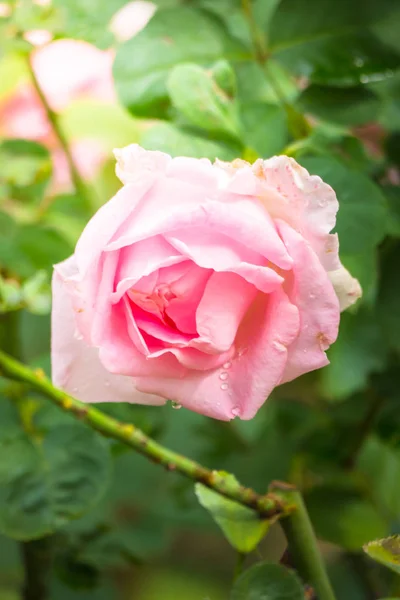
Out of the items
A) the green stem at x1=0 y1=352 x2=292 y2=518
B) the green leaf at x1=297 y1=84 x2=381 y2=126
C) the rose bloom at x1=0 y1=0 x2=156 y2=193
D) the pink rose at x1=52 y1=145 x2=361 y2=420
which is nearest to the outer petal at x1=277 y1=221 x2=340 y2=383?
the pink rose at x1=52 y1=145 x2=361 y2=420

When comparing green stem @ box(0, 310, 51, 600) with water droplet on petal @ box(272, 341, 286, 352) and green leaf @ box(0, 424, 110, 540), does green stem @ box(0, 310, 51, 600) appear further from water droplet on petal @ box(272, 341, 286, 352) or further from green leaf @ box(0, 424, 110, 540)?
water droplet on petal @ box(272, 341, 286, 352)

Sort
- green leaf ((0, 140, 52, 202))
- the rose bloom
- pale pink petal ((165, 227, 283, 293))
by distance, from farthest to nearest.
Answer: the rose bloom → green leaf ((0, 140, 52, 202)) → pale pink petal ((165, 227, 283, 293))

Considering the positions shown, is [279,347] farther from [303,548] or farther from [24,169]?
[24,169]

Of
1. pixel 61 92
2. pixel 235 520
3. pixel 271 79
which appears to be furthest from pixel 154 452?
pixel 61 92

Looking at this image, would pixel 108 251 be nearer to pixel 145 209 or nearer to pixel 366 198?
pixel 145 209

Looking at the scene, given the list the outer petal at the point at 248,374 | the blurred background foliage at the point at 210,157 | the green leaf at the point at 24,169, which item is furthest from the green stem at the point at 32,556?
the outer petal at the point at 248,374

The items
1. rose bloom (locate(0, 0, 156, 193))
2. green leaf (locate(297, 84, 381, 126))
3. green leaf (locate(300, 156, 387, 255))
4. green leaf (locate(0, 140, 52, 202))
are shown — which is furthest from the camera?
rose bloom (locate(0, 0, 156, 193))

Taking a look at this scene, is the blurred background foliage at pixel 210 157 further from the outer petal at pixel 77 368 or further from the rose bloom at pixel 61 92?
the outer petal at pixel 77 368
